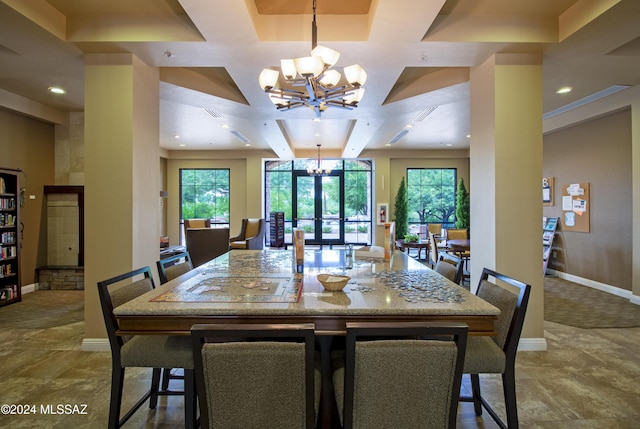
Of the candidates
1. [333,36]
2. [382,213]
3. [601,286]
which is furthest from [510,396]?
[382,213]

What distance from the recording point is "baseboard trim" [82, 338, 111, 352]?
3.12m

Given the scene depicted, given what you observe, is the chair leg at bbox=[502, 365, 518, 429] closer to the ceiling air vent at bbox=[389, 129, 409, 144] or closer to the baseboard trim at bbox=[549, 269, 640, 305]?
the baseboard trim at bbox=[549, 269, 640, 305]

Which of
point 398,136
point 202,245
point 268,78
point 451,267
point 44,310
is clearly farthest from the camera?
point 398,136

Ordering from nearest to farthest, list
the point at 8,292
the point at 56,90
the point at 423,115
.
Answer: the point at 56,90 < the point at 8,292 < the point at 423,115

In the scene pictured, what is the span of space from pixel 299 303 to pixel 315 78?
6.45 feet

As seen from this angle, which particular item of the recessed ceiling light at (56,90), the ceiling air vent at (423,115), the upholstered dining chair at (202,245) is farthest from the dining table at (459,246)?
the recessed ceiling light at (56,90)

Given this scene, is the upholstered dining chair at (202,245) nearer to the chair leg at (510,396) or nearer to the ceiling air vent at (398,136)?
the ceiling air vent at (398,136)

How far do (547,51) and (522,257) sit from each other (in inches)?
77.0

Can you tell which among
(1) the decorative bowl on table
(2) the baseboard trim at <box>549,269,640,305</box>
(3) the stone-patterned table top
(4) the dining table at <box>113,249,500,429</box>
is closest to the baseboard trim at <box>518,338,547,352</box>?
(3) the stone-patterned table top

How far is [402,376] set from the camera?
1163 mm

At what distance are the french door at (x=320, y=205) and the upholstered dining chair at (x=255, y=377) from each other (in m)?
9.34

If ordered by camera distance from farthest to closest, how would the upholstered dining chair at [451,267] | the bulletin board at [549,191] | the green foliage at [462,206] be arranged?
1. the green foliage at [462,206]
2. the bulletin board at [549,191]
3. the upholstered dining chair at [451,267]

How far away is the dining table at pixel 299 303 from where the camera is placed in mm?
1462

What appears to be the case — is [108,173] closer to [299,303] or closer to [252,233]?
[299,303]
